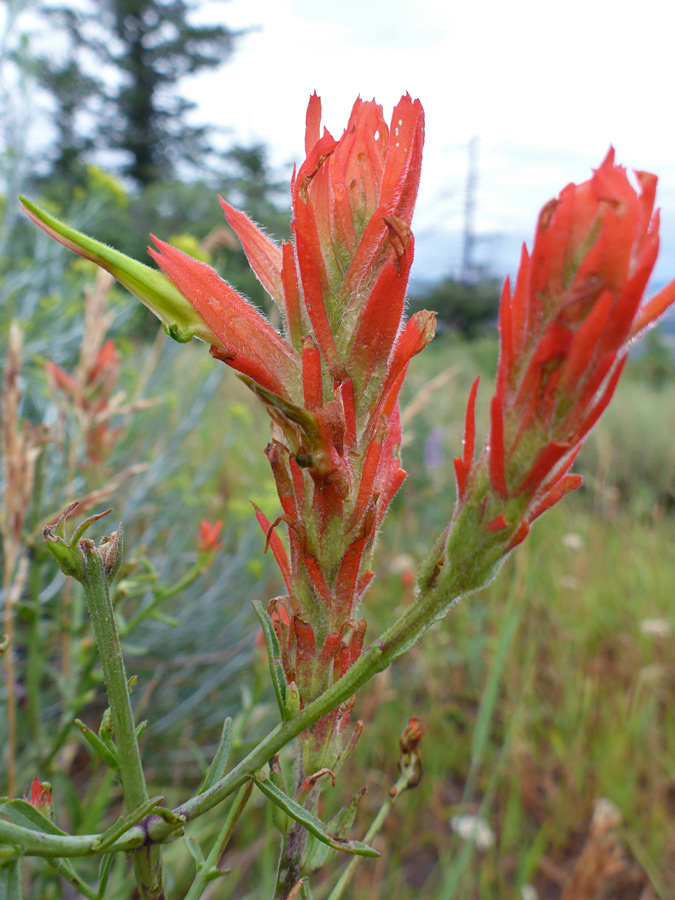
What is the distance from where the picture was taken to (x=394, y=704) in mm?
2188

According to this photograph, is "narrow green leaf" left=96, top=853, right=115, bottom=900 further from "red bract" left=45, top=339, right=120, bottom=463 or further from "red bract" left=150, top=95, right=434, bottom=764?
"red bract" left=45, top=339, right=120, bottom=463

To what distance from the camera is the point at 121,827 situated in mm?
348

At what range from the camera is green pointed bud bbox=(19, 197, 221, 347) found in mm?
380

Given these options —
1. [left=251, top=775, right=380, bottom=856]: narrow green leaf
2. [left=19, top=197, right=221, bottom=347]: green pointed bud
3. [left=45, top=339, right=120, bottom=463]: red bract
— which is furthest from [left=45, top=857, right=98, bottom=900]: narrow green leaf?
[left=45, top=339, right=120, bottom=463]: red bract

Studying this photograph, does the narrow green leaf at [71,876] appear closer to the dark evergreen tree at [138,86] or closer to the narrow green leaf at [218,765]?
the narrow green leaf at [218,765]

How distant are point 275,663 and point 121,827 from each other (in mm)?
118

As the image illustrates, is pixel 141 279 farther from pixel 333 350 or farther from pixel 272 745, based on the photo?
pixel 272 745

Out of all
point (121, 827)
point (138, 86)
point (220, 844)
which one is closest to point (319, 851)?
point (220, 844)

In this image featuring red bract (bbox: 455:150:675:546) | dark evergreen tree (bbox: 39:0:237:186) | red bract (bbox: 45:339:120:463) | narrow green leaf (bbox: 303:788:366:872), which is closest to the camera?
red bract (bbox: 455:150:675:546)

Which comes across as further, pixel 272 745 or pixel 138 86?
pixel 138 86

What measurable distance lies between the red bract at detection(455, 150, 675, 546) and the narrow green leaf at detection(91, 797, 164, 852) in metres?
0.25

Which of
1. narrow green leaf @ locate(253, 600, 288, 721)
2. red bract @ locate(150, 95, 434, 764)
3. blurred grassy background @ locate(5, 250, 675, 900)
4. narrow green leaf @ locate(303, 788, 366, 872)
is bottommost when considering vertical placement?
blurred grassy background @ locate(5, 250, 675, 900)

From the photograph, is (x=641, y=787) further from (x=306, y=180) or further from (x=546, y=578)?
(x=306, y=180)

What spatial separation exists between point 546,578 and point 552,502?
2813 millimetres
